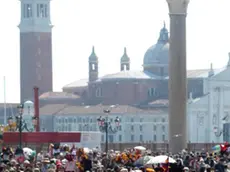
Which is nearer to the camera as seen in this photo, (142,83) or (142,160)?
(142,160)

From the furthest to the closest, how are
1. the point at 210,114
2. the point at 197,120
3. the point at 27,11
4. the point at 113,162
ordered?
the point at 27,11
the point at 197,120
the point at 210,114
the point at 113,162

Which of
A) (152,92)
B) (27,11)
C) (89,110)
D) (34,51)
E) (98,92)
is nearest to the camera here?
(34,51)

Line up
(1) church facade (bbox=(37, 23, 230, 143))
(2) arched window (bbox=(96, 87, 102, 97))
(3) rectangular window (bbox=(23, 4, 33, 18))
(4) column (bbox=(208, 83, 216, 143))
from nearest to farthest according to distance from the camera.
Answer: (4) column (bbox=(208, 83, 216, 143))
(1) church facade (bbox=(37, 23, 230, 143))
(3) rectangular window (bbox=(23, 4, 33, 18))
(2) arched window (bbox=(96, 87, 102, 97))

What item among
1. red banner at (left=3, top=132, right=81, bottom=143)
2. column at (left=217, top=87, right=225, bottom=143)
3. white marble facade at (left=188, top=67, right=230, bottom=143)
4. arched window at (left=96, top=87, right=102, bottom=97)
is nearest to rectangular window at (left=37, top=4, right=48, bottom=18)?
arched window at (left=96, top=87, right=102, bottom=97)

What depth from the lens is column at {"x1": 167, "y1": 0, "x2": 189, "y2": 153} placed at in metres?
52.1

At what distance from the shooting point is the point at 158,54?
140875mm

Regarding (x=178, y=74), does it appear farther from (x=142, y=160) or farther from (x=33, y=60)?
(x=33, y=60)

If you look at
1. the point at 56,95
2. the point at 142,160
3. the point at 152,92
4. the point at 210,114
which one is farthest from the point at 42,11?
the point at 142,160

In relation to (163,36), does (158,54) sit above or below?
below

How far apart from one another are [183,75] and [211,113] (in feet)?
250

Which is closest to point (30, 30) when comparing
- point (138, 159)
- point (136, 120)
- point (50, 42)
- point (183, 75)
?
point (50, 42)

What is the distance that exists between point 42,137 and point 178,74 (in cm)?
737

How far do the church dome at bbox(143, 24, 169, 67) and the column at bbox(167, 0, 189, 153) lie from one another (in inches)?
3422

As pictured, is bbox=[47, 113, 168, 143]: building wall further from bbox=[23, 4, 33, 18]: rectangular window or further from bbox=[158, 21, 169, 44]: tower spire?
bbox=[23, 4, 33, 18]: rectangular window
